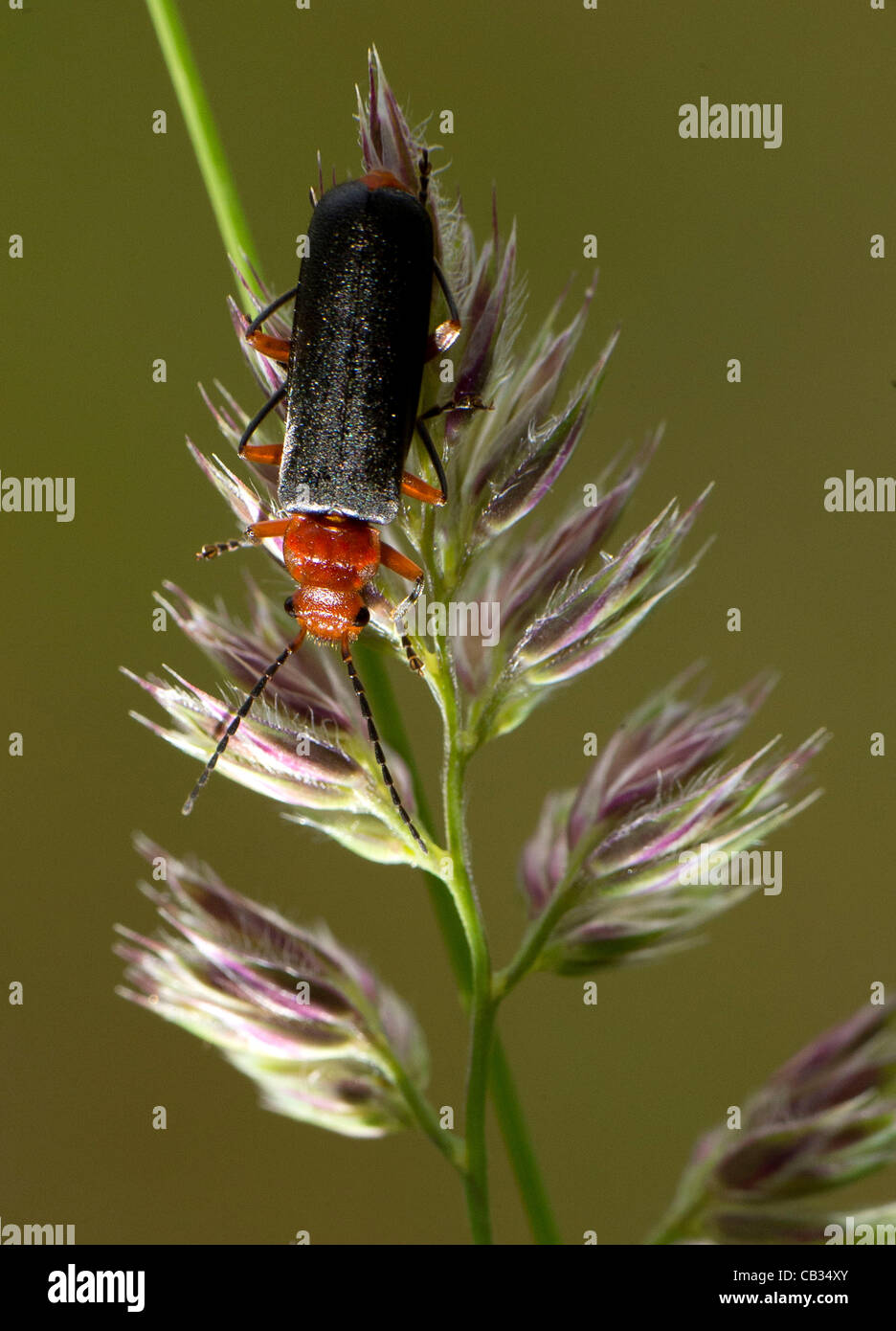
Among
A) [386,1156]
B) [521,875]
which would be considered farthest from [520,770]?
[521,875]

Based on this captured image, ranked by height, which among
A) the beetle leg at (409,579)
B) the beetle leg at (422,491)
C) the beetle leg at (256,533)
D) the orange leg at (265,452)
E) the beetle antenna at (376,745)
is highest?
the orange leg at (265,452)

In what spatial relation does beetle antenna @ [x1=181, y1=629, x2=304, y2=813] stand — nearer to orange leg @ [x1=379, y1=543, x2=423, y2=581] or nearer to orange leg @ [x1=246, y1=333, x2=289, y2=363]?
orange leg @ [x1=379, y1=543, x2=423, y2=581]

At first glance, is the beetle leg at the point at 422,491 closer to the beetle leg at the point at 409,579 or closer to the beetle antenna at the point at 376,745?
the beetle leg at the point at 409,579

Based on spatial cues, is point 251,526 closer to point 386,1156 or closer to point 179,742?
point 179,742

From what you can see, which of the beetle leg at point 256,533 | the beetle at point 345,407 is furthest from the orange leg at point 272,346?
the beetle leg at point 256,533

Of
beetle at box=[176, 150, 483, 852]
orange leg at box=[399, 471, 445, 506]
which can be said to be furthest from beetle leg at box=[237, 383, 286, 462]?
orange leg at box=[399, 471, 445, 506]

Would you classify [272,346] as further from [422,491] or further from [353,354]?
[422,491]
